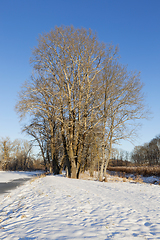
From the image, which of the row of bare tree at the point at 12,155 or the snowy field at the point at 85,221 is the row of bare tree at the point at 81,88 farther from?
the row of bare tree at the point at 12,155

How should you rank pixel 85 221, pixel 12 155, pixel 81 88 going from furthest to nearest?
pixel 12 155
pixel 81 88
pixel 85 221

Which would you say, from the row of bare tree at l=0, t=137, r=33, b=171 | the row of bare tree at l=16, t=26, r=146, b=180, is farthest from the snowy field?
the row of bare tree at l=0, t=137, r=33, b=171

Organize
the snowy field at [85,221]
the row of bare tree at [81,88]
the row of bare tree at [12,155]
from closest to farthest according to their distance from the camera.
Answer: the snowy field at [85,221]
the row of bare tree at [81,88]
the row of bare tree at [12,155]

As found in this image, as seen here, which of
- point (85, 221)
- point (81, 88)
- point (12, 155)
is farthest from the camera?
point (12, 155)

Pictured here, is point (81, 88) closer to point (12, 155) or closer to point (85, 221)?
point (85, 221)

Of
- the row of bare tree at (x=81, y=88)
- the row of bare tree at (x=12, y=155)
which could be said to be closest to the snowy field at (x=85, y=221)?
the row of bare tree at (x=81, y=88)

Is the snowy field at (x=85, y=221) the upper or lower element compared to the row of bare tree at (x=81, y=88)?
lower

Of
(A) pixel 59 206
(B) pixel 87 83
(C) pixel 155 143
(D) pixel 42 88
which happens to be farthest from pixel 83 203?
(C) pixel 155 143

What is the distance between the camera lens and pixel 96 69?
53.4 ft

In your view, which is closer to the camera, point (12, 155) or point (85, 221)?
point (85, 221)

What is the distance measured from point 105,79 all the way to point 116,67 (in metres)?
1.37

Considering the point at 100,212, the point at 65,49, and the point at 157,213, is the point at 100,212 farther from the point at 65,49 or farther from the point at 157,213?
the point at 65,49

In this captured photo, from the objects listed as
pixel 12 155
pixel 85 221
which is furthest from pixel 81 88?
pixel 12 155

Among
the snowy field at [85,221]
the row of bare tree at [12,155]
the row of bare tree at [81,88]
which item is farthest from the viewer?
the row of bare tree at [12,155]
